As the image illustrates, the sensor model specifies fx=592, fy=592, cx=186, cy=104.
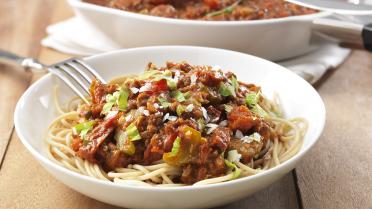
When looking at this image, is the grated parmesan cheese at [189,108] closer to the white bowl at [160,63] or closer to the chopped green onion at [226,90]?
the chopped green onion at [226,90]

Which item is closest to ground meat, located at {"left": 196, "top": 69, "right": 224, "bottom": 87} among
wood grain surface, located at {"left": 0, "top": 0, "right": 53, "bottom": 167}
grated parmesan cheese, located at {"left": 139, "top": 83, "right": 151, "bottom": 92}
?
grated parmesan cheese, located at {"left": 139, "top": 83, "right": 151, "bottom": 92}

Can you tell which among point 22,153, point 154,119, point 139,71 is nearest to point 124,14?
point 139,71

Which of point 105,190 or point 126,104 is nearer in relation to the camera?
point 105,190

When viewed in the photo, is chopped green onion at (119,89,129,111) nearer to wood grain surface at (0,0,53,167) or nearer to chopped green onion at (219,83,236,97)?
chopped green onion at (219,83,236,97)

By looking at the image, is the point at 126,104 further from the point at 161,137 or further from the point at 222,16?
the point at 222,16

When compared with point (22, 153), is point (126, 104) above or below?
above

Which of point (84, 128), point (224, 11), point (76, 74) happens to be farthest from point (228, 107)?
point (224, 11)

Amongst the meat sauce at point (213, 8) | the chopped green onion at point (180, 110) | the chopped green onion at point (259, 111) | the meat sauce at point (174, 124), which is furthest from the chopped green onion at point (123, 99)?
the meat sauce at point (213, 8)
